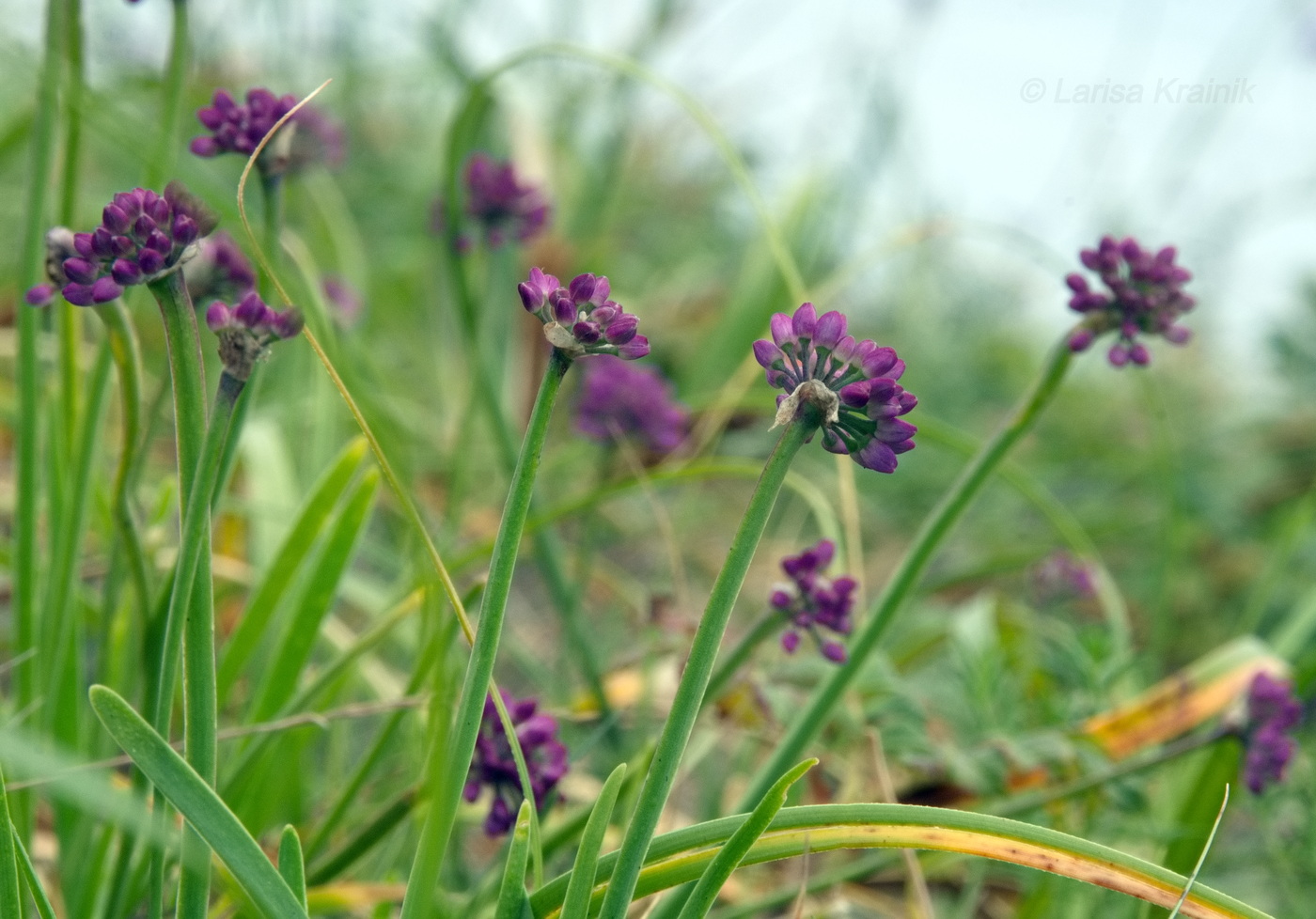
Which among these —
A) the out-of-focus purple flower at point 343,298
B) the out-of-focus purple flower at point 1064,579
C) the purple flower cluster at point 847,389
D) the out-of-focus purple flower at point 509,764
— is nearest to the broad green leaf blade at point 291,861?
the out-of-focus purple flower at point 509,764

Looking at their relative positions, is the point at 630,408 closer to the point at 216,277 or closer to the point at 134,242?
the point at 216,277

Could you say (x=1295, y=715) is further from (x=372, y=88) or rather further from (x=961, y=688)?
(x=372, y=88)

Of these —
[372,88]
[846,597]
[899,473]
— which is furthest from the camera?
[372,88]

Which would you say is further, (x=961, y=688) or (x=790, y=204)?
(x=790, y=204)

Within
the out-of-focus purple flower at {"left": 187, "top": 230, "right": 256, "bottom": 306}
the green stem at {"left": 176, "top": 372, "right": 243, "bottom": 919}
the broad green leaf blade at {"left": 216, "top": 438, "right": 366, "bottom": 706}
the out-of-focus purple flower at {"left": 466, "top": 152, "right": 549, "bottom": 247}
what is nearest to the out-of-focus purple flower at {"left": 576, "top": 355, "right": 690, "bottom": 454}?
the out-of-focus purple flower at {"left": 466, "top": 152, "right": 549, "bottom": 247}

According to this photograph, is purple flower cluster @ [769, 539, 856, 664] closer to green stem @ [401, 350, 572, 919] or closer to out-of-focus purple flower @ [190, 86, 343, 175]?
green stem @ [401, 350, 572, 919]

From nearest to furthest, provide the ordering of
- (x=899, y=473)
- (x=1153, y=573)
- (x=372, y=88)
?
(x=1153, y=573)
(x=899, y=473)
(x=372, y=88)

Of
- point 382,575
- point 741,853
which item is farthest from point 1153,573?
point 741,853

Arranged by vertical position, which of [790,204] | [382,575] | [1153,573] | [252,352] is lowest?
[382,575]
